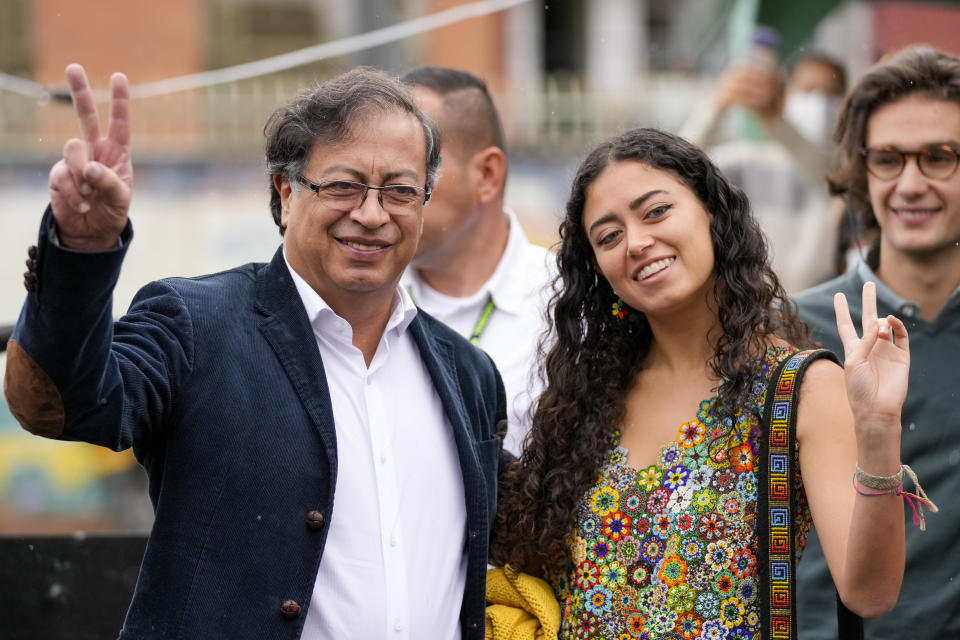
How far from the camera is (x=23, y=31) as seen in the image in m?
13.9

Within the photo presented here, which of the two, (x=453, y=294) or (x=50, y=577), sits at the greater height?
(x=453, y=294)

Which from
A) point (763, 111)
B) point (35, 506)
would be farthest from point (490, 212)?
point (35, 506)

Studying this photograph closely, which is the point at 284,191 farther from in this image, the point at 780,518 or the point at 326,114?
the point at 780,518

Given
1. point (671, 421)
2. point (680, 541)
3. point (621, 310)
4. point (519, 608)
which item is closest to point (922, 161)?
point (621, 310)

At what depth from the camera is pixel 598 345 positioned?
308cm

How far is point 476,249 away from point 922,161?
145cm

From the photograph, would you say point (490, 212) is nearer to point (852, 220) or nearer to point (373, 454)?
point (852, 220)

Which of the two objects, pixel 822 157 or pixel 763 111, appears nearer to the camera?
pixel 763 111

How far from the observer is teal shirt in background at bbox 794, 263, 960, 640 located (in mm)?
3258

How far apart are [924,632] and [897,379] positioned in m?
1.25

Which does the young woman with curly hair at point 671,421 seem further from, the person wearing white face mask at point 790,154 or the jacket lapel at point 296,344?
the person wearing white face mask at point 790,154

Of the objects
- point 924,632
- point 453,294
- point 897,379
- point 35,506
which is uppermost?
point 897,379

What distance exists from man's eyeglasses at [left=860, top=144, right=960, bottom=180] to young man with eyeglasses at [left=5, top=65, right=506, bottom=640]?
150 cm

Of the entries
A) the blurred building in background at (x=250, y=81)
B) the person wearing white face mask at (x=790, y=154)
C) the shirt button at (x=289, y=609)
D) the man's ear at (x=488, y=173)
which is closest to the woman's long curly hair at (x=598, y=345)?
the shirt button at (x=289, y=609)
